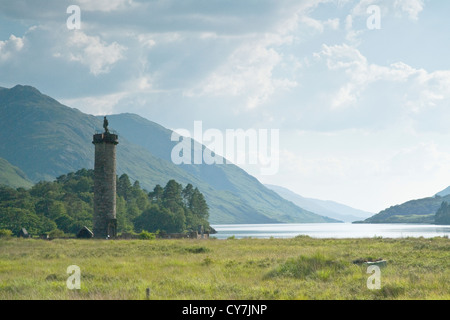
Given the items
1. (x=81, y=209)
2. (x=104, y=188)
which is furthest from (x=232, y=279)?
(x=81, y=209)

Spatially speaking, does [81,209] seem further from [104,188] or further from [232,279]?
[232,279]

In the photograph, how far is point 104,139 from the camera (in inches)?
2355

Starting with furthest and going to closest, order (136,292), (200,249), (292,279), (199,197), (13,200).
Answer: (199,197) < (13,200) < (200,249) < (292,279) < (136,292)

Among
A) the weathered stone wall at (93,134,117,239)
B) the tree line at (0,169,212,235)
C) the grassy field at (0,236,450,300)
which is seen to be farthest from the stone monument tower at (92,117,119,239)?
the tree line at (0,169,212,235)

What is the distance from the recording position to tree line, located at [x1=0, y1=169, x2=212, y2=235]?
9569 cm

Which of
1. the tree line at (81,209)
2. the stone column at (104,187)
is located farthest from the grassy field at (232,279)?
the tree line at (81,209)

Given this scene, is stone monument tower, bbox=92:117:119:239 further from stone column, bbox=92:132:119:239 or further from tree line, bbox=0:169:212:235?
tree line, bbox=0:169:212:235

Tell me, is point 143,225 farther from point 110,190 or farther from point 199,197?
point 110,190

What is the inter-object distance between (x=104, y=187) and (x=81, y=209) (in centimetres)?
5248

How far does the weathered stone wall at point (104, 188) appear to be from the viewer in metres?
59.3

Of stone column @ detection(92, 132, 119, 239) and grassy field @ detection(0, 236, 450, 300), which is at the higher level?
stone column @ detection(92, 132, 119, 239)

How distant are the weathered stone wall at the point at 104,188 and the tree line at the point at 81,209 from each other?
31.5 meters
